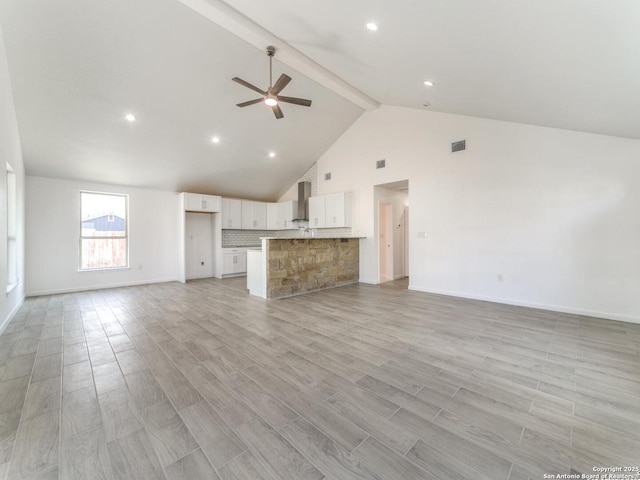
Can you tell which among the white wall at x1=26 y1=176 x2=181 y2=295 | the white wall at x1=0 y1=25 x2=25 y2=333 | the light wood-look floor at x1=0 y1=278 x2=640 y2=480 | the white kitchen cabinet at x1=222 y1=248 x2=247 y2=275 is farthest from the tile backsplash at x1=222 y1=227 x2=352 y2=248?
the white wall at x1=0 y1=25 x2=25 y2=333

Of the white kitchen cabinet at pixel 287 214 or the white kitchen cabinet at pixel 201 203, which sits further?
the white kitchen cabinet at pixel 287 214

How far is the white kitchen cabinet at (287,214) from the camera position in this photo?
27.1ft

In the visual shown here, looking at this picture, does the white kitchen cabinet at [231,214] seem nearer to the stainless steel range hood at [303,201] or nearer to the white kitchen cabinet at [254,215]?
the white kitchen cabinet at [254,215]

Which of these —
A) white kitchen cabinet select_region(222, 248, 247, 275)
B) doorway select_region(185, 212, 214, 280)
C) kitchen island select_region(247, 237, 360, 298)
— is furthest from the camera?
white kitchen cabinet select_region(222, 248, 247, 275)

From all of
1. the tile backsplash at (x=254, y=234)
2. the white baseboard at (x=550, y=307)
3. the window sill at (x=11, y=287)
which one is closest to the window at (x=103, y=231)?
the window sill at (x=11, y=287)

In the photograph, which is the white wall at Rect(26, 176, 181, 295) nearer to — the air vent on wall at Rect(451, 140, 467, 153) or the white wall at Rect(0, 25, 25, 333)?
the white wall at Rect(0, 25, 25, 333)

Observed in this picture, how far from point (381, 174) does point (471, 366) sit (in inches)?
189

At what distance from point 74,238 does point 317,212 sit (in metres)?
5.65

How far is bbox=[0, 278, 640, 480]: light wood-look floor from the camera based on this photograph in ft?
4.46

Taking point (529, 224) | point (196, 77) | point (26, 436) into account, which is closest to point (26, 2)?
point (196, 77)

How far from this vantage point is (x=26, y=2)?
284 centimetres

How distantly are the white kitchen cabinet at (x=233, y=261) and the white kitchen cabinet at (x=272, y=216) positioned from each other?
4.44 feet

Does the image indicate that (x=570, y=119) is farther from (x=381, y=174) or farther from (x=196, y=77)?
(x=196, y=77)

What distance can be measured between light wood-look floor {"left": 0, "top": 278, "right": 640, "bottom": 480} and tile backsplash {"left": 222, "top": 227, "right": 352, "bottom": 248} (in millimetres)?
4135
